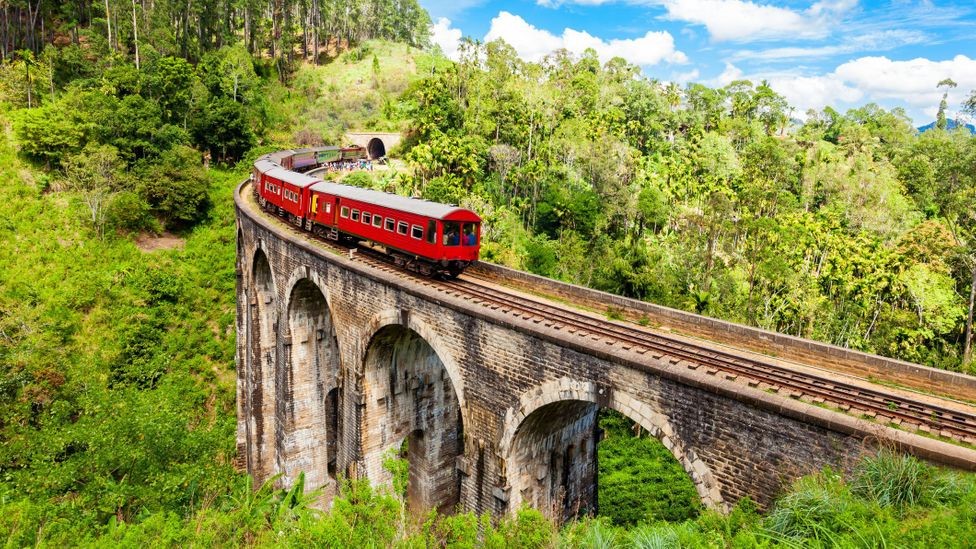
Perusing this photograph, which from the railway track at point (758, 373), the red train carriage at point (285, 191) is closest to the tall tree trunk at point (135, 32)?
the red train carriage at point (285, 191)

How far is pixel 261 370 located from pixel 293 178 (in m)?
9.70

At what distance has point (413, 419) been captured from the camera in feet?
62.3

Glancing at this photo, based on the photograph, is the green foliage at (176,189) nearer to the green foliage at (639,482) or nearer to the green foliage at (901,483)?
the green foliage at (639,482)

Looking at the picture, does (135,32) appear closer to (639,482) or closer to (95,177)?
(95,177)

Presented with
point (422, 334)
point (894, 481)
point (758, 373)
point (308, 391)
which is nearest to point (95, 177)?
point (308, 391)

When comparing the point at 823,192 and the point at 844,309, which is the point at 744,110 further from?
the point at 844,309

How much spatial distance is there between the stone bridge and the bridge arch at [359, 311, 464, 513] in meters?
0.05

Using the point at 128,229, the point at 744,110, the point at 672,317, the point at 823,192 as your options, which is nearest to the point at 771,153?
the point at 823,192

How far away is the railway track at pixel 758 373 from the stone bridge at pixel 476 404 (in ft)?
4.20

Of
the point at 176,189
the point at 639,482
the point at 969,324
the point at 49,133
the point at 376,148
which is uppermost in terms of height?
the point at 376,148

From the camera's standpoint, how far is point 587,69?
253ft

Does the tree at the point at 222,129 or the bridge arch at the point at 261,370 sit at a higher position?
the tree at the point at 222,129

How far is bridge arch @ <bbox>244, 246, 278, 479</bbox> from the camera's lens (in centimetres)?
2719

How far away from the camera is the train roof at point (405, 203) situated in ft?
55.7
